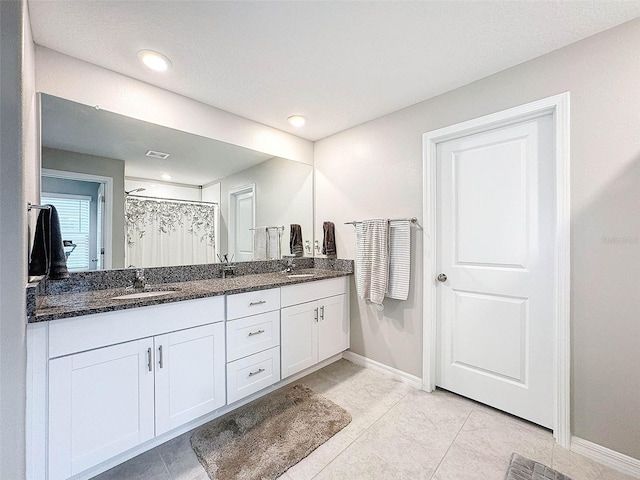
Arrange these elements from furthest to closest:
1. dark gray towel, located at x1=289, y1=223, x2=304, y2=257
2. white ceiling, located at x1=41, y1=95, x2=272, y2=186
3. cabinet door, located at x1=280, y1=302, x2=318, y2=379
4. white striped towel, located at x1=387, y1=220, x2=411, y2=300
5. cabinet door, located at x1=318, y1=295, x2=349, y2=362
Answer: dark gray towel, located at x1=289, y1=223, x2=304, y2=257
cabinet door, located at x1=318, y1=295, x2=349, y2=362
white striped towel, located at x1=387, y1=220, x2=411, y2=300
cabinet door, located at x1=280, y1=302, x2=318, y2=379
white ceiling, located at x1=41, y1=95, x2=272, y2=186

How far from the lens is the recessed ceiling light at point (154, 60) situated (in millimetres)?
1681

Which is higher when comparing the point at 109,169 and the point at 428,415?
the point at 109,169

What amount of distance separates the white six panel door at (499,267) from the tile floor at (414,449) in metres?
0.20

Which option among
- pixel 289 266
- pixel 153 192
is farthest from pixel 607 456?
pixel 153 192

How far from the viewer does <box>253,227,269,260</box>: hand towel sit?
2734mm

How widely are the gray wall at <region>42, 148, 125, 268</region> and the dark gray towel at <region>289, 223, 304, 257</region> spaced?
1.49 metres

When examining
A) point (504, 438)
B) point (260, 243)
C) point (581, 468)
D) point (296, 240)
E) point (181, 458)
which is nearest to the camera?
point (581, 468)

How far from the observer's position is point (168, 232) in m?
2.22

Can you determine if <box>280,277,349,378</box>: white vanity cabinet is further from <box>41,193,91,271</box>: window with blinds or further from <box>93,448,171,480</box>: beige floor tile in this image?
<box>41,193,91,271</box>: window with blinds

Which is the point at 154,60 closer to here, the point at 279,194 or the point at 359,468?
the point at 279,194

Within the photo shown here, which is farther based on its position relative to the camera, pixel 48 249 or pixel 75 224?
pixel 75 224

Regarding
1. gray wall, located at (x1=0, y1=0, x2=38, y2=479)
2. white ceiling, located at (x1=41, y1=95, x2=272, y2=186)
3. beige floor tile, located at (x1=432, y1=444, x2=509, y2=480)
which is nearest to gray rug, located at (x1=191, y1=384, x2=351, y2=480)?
beige floor tile, located at (x1=432, y1=444, x2=509, y2=480)

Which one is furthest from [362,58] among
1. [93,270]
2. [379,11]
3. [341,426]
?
[341,426]

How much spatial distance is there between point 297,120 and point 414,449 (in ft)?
8.64
